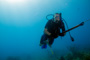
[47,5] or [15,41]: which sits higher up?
[15,41]

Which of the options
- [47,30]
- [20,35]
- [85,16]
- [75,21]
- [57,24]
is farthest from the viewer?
[20,35]

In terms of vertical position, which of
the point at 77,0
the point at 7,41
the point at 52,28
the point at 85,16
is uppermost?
the point at 7,41

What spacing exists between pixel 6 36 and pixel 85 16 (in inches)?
2857

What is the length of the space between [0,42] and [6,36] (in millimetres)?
7589

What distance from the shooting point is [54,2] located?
54438 mm

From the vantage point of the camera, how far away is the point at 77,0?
5388 centimetres

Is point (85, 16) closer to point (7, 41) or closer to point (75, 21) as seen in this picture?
point (75, 21)

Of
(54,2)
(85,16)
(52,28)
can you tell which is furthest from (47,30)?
(85,16)

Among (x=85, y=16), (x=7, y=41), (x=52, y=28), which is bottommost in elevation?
(x=52, y=28)

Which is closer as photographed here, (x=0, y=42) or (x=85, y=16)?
(x=85, y=16)

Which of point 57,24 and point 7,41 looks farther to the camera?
point 7,41

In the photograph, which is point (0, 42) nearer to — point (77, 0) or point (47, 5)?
point (47, 5)

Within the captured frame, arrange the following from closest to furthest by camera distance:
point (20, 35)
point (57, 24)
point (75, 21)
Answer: point (57, 24) → point (75, 21) → point (20, 35)

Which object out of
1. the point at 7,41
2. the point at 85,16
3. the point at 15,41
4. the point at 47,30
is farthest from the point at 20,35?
the point at 47,30
